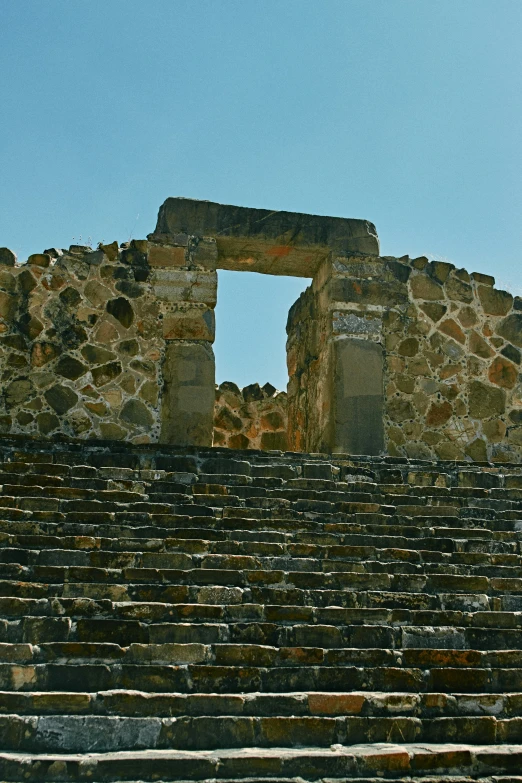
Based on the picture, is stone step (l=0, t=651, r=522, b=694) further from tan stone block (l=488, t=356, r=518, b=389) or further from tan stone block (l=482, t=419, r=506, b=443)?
tan stone block (l=488, t=356, r=518, b=389)

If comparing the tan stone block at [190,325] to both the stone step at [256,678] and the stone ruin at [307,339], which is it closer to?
the stone ruin at [307,339]

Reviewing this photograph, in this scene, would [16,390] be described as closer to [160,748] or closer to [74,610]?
[74,610]

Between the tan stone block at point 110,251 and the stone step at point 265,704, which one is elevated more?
the tan stone block at point 110,251

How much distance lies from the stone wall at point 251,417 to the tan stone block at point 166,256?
243cm

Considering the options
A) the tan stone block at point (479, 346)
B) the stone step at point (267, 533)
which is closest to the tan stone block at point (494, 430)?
the tan stone block at point (479, 346)

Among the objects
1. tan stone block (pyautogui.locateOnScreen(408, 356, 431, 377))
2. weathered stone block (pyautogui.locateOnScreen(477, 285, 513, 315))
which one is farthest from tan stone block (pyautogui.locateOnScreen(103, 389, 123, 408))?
weathered stone block (pyautogui.locateOnScreen(477, 285, 513, 315))

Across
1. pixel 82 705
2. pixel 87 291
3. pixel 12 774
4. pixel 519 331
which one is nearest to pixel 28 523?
pixel 82 705

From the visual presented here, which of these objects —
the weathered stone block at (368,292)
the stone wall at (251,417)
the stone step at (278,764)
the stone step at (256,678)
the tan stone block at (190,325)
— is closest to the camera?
the stone step at (278,764)

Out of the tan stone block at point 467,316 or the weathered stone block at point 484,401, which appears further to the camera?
the tan stone block at point 467,316

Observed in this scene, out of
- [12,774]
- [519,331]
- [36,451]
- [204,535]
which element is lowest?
[12,774]

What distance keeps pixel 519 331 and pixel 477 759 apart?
20.7 feet

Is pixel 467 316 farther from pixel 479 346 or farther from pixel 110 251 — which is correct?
pixel 110 251

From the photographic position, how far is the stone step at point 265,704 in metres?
3.35

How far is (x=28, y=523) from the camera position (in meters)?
4.69
